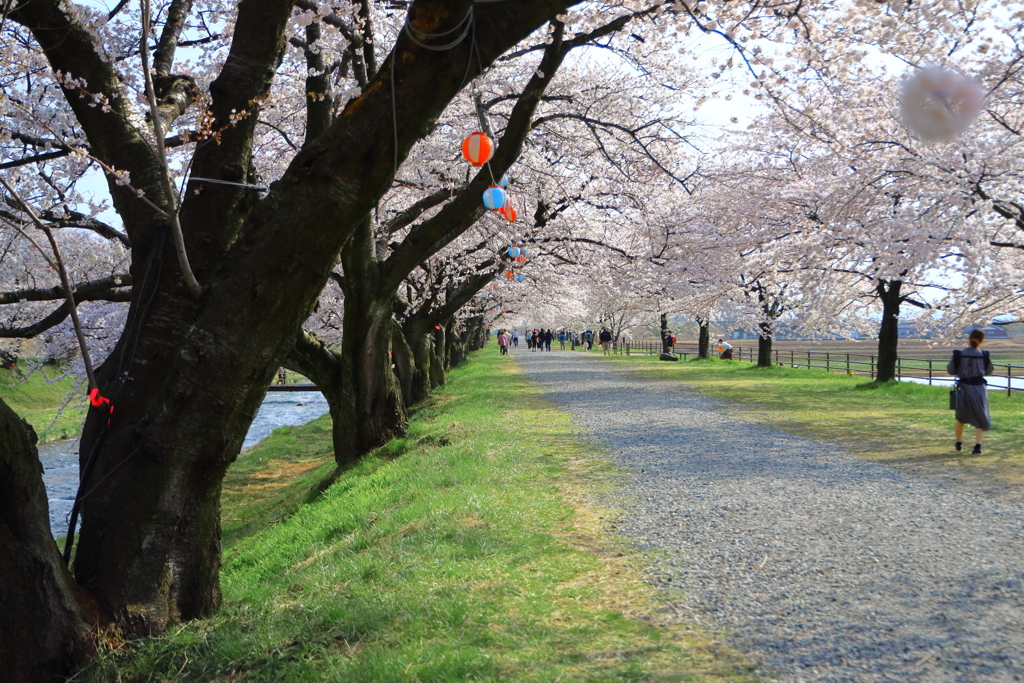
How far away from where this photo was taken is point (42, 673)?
4.28m

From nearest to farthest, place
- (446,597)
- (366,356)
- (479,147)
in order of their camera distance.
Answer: (446,597), (479,147), (366,356)

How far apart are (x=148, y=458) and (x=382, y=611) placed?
1639 mm

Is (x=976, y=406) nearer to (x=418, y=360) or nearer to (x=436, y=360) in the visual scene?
(x=418, y=360)

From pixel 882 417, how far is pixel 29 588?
13.0 m

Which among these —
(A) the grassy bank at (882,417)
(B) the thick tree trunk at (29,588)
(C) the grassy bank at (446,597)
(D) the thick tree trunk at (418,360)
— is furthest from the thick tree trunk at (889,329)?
(B) the thick tree trunk at (29,588)

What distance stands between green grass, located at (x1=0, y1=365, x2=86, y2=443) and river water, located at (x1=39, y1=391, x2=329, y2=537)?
0.89m

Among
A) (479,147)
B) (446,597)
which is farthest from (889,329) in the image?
(446,597)

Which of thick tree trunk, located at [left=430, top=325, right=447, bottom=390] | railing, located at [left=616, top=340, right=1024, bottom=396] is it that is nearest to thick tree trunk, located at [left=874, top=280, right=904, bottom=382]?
railing, located at [left=616, top=340, right=1024, bottom=396]

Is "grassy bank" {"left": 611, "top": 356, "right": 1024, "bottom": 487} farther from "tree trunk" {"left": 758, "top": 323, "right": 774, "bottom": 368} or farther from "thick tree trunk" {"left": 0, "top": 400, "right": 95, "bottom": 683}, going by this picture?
"thick tree trunk" {"left": 0, "top": 400, "right": 95, "bottom": 683}

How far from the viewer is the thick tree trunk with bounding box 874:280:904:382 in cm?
1993

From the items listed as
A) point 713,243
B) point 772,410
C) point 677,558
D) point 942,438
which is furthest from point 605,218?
point 677,558

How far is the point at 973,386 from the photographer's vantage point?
9.84 meters

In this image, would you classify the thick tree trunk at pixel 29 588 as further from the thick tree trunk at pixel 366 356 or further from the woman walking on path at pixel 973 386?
the woman walking on path at pixel 973 386

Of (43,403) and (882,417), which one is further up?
(882,417)
